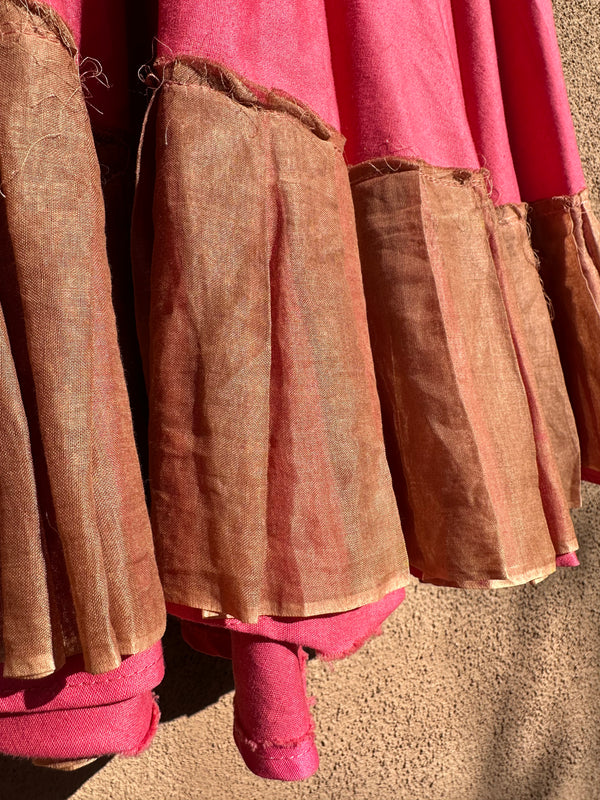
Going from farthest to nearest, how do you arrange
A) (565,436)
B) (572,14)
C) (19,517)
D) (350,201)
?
(572,14) → (565,436) → (350,201) → (19,517)

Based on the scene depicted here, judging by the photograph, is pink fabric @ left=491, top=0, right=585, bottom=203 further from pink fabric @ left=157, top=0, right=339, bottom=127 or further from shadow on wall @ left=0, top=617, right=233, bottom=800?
shadow on wall @ left=0, top=617, right=233, bottom=800

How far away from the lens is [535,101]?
0.57 m

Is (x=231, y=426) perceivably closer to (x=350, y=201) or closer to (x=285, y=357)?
(x=285, y=357)

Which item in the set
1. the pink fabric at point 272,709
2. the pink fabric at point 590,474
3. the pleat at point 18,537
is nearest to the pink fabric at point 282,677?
the pink fabric at point 272,709

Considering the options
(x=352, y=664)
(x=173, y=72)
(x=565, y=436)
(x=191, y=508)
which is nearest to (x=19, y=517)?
(x=191, y=508)

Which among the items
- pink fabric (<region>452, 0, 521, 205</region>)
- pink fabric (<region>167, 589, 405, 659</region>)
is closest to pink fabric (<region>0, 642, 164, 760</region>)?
pink fabric (<region>167, 589, 405, 659</region>)

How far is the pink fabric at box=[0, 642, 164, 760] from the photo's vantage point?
366 mm

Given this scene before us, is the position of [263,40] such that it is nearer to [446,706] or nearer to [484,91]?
[484,91]

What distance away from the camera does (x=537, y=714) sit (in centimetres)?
97

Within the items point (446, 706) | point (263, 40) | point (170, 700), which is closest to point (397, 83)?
point (263, 40)

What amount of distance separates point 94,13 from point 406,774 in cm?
97

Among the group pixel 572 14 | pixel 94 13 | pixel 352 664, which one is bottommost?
pixel 352 664
